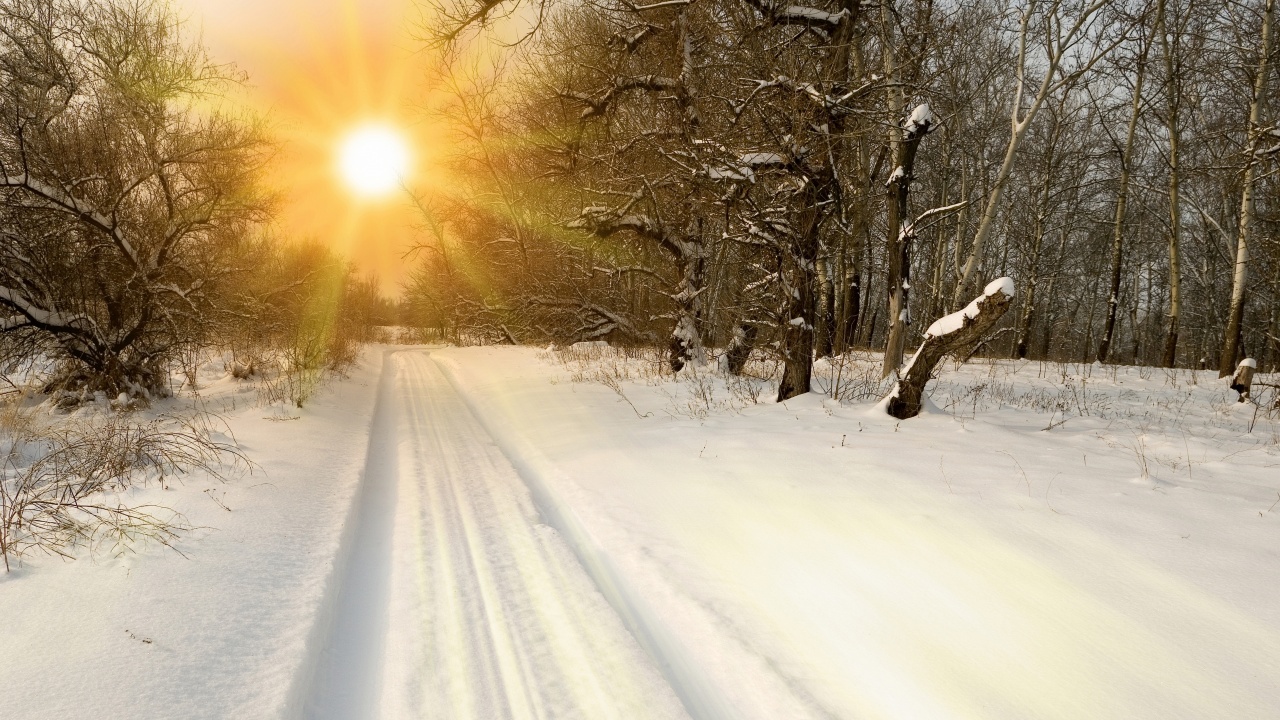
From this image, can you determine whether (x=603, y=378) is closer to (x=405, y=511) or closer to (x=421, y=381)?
(x=421, y=381)

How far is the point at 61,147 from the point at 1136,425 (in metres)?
16.3

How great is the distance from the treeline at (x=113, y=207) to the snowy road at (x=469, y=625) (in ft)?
28.7

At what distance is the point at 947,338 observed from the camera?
5.81 meters

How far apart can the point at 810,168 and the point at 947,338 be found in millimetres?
2940

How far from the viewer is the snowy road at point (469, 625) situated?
2.46 meters

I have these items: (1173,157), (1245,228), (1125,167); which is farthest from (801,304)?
(1125,167)

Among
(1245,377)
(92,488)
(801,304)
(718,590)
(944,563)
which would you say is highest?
(801,304)

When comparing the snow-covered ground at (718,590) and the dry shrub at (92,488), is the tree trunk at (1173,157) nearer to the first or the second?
the snow-covered ground at (718,590)

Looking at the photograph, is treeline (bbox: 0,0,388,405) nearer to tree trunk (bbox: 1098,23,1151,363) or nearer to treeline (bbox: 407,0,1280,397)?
treeline (bbox: 407,0,1280,397)

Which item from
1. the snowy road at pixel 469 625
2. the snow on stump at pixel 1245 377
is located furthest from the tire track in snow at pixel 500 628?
the snow on stump at pixel 1245 377

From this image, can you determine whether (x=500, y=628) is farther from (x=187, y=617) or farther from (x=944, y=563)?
(x=944, y=563)

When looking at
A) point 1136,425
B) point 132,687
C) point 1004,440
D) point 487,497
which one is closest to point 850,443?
point 1004,440

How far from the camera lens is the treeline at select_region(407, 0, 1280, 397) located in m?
7.67

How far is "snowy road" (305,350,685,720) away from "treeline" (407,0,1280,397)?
5039 millimetres
